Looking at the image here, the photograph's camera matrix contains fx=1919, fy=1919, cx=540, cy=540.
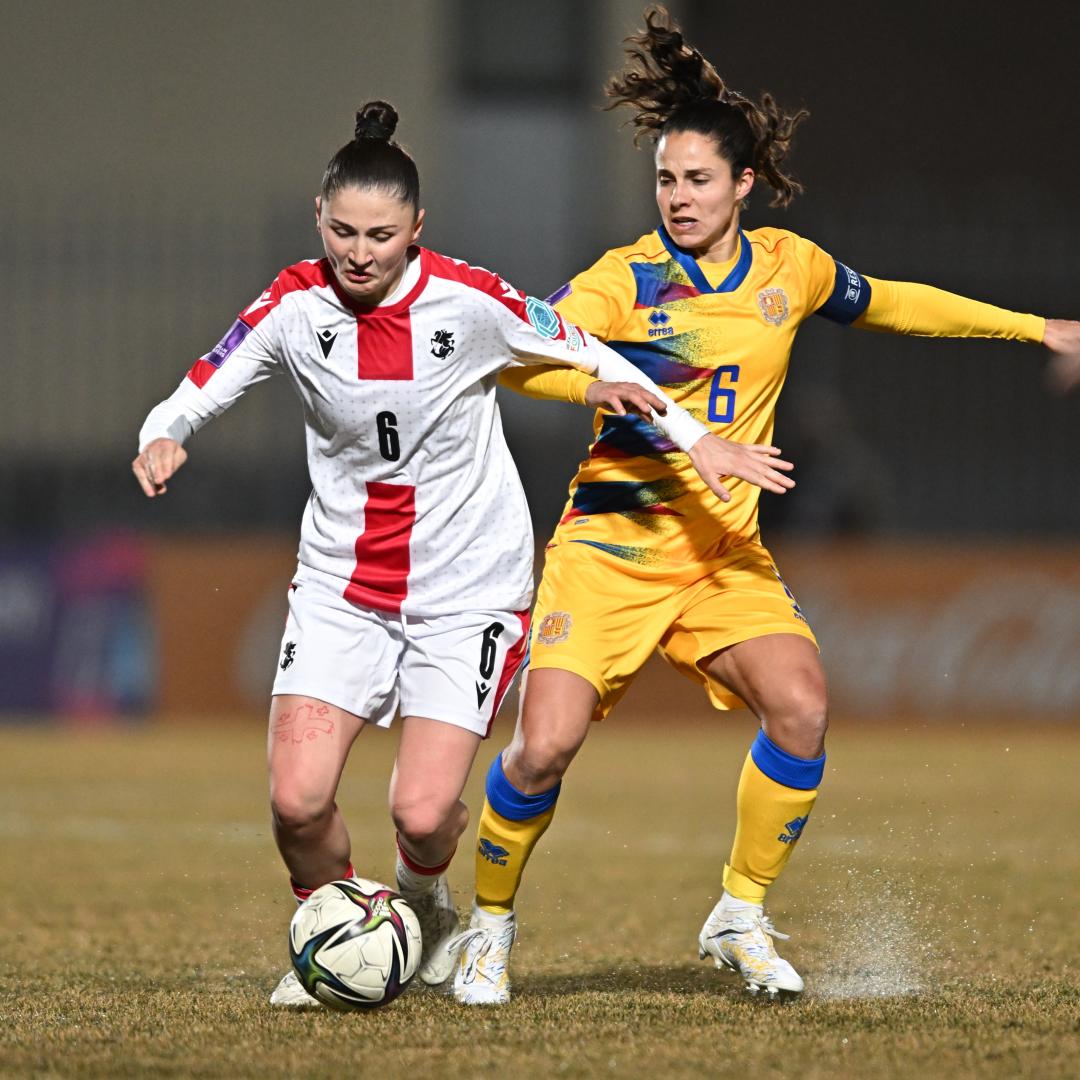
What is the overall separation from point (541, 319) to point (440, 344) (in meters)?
0.27

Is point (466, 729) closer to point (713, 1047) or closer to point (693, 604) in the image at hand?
point (693, 604)

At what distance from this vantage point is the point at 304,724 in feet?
15.3

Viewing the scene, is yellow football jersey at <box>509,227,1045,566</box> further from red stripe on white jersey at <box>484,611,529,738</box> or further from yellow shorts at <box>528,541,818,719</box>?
red stripe on white jersey at <box>484,611,529,738</box>

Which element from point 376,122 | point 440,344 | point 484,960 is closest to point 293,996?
point 484,960

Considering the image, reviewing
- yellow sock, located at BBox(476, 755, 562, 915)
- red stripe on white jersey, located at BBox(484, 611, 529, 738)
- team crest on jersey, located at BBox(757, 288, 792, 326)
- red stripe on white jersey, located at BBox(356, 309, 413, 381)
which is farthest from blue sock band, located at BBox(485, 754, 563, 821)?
team crest on jersey, located at BBox(757, 288, 792, 326)

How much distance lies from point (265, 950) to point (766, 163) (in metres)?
2.65

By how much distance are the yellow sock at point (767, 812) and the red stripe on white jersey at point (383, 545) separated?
3.38ft

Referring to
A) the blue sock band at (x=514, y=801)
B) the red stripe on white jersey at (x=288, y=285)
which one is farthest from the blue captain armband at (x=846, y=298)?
the blue sock band at (x=514, y=801)

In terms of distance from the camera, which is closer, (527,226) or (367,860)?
(367,860)

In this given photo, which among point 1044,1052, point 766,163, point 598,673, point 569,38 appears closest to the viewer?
point 1044,1052

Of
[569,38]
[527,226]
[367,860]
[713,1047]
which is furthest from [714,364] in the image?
[569,38]

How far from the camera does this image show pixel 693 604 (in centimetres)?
507

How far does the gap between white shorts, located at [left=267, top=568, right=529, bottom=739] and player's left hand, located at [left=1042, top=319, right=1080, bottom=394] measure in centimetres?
174

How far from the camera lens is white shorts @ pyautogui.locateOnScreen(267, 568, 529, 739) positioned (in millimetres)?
4719
